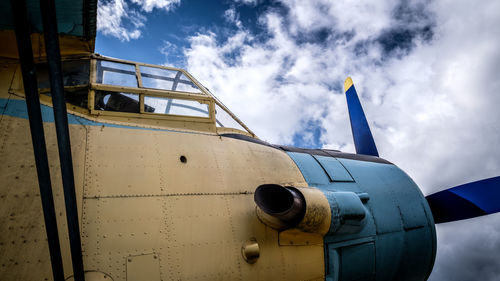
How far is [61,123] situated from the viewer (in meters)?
2.09

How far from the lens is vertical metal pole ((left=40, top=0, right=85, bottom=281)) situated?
6.57 ft

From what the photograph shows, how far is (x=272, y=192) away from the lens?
10.4 ft

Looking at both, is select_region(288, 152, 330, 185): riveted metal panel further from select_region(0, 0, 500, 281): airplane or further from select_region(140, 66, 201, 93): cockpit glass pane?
select_region(140, 66, 201, 93): cockpit glass pane

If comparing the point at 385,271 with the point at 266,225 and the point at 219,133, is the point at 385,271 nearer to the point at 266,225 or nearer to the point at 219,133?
the point at 266,225

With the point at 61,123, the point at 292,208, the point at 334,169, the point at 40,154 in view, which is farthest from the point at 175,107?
the point at 334,169

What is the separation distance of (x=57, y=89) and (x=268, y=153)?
8.63 feet

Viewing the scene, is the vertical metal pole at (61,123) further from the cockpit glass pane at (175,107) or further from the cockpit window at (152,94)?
the cockpit glass pane at (175,107)

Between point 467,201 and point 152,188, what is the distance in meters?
5.75

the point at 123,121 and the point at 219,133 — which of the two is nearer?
the point at 123,121

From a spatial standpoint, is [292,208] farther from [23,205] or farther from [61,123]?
[23,205]

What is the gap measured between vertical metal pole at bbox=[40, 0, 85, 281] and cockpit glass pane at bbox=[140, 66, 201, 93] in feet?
5.69

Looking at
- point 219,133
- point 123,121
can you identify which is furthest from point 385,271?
point 123,121

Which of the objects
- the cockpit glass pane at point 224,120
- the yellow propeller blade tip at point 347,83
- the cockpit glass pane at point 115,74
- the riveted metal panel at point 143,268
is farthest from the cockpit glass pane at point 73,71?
the yellow propeller blade tip at point 347,83

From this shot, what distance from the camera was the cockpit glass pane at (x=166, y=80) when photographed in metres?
3.92
